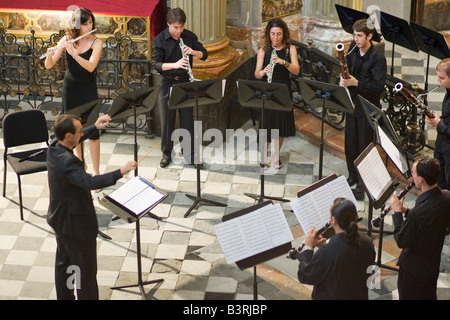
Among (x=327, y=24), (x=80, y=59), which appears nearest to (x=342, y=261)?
(x=80, y=59)

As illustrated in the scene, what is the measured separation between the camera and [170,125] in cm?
738

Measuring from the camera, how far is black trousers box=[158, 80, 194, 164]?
24.0 ft

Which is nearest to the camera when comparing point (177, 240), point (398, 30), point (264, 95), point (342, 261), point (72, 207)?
point (342, 261)

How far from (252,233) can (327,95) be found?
6.86 feet

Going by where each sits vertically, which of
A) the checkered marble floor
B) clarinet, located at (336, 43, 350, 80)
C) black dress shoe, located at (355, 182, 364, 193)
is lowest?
the checkered marble floor

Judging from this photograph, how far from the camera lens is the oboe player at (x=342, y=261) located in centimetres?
409

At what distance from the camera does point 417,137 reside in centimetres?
726

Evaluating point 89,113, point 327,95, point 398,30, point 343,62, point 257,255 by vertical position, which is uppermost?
point 398,30

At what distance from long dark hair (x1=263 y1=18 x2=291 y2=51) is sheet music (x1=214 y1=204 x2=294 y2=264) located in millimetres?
2735

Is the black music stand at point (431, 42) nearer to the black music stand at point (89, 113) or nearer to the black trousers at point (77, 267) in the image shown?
the black music stand at point (89, 113)

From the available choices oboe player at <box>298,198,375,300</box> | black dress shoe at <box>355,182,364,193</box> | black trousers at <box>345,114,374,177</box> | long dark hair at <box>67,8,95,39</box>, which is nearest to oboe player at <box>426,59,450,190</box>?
black trousers at <box>345,114,374,177</box>

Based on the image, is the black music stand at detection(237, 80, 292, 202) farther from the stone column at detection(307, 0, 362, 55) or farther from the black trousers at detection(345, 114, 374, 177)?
the stone column at detection(307, 0, 362, 55)

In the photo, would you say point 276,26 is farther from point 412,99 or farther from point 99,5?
point 99,5
